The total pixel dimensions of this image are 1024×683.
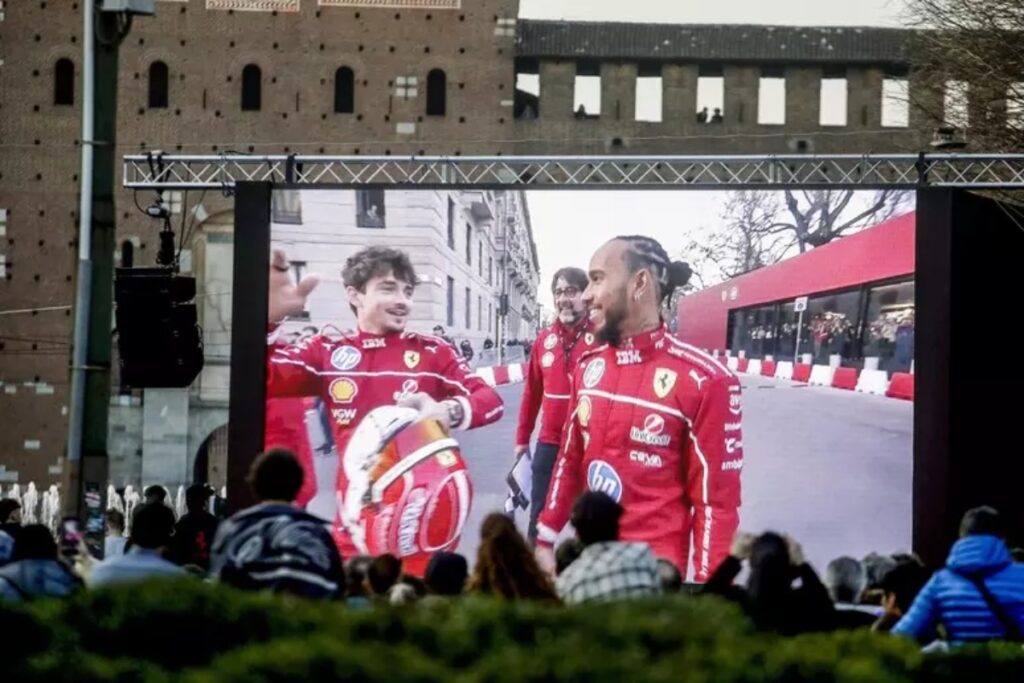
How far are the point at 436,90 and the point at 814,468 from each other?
28850 mm

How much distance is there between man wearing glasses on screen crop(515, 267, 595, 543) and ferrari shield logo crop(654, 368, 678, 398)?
0.68 metres

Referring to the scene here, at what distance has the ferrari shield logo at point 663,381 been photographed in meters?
13.5

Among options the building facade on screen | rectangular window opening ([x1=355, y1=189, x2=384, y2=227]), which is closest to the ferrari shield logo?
Answer: rectangular window opening ([x1=355, y1=189, x2=384, y2=227])

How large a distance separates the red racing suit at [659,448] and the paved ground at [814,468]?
0.26 meters

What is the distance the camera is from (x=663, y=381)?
44.4 feet

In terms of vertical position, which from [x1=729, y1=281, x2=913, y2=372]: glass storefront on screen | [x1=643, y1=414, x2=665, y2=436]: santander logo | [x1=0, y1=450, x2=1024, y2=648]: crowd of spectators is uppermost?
[x1=729, y1=281, x2=913, y2=372]: glass storefront on screen

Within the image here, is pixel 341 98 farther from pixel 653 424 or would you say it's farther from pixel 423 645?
pixel 423 645

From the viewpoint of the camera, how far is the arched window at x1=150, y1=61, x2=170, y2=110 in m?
41.1

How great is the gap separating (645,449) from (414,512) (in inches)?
79.0

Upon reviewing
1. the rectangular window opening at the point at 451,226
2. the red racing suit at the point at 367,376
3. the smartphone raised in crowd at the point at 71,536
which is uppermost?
the rectangular window opening at the point at 451,226

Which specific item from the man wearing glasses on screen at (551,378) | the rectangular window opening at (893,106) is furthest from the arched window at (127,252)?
the man wearing glasses on screen at (551,378)

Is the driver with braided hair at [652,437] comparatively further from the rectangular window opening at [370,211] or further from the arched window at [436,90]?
the arched window at [436,90]

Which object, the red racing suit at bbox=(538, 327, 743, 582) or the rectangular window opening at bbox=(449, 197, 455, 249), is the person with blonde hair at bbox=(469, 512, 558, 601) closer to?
the red racing suit at bbox=(538, 327, 743, 582)

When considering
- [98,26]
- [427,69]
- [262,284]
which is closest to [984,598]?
[98,26]
